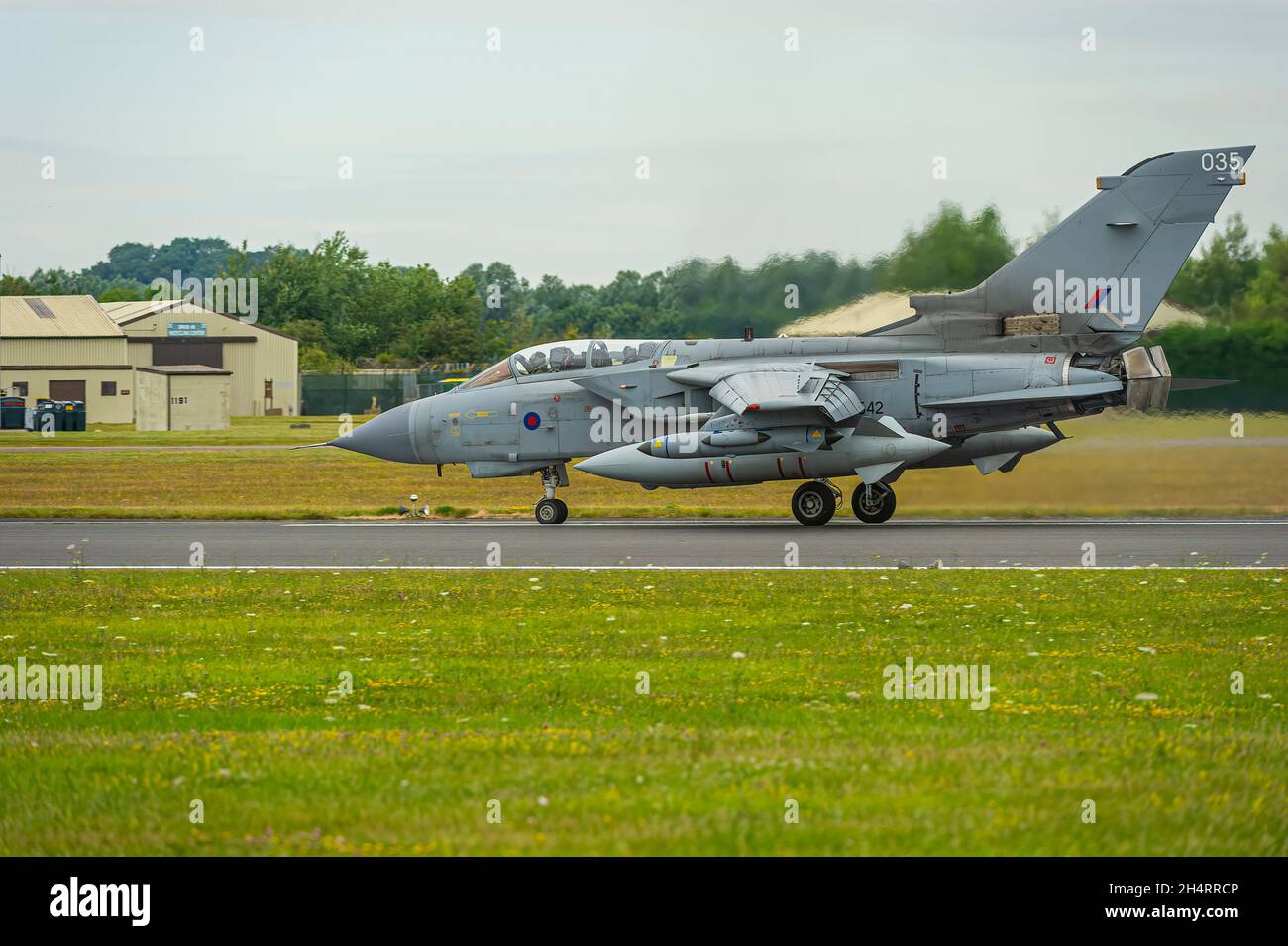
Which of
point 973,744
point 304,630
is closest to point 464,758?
point 973,744

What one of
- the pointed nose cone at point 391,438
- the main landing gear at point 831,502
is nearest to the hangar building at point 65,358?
the pointed nose cone at point 391,438

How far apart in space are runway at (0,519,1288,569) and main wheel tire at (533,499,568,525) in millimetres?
235

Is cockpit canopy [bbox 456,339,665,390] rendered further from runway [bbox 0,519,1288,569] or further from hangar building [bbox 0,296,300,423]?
hangar building [bbox 0,296,300,423]

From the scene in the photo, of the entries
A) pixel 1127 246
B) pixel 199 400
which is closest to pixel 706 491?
pixel 1127 246

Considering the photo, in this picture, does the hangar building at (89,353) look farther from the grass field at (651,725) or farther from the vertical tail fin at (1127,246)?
the grass field at (651,725)

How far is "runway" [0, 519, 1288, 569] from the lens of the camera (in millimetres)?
18406

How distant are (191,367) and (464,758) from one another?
215ft

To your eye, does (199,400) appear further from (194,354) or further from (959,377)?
(959,377)

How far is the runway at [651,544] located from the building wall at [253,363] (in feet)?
185

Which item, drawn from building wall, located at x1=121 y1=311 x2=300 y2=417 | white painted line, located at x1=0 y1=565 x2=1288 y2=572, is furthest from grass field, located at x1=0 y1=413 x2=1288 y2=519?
building wall, located at x1=121 y1=311 x2=300 y2=417
